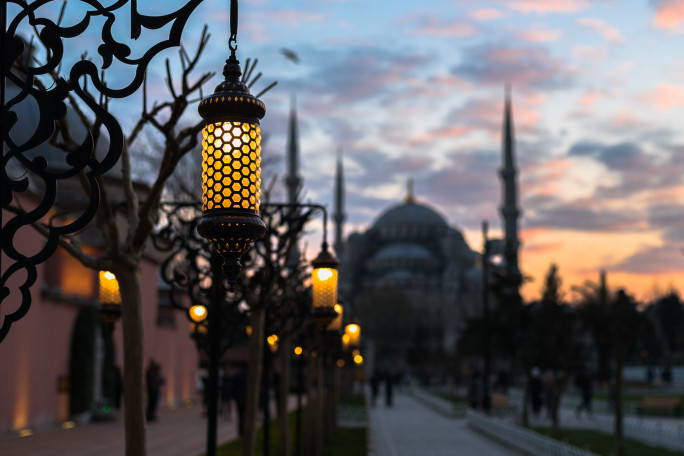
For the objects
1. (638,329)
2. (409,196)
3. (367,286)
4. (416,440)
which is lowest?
(416,440)

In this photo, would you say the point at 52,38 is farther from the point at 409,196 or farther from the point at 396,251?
the point at 409,196

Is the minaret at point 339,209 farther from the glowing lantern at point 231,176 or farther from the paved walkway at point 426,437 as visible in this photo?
the glowing lantern at point 231,176

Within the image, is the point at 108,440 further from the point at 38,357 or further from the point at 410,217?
the point at 410,217

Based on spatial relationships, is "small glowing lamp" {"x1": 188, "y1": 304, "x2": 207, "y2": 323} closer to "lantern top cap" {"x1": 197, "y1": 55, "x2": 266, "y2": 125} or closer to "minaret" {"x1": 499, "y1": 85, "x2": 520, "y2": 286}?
"lantern top cap" {"x1": 197, "y1": 55, "x2": 266, "y2": 125}

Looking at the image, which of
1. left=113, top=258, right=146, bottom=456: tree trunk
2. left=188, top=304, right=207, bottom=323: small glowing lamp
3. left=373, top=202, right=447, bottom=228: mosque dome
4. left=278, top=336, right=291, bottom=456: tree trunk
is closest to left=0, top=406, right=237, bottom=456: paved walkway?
left=278, top=336, right=291, bottom=456: tree trunk

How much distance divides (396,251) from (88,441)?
14104 cm

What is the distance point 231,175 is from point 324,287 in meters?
6.61

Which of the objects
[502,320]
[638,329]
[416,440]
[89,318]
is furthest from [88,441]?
[502,320]

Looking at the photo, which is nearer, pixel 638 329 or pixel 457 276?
pixel 638 329

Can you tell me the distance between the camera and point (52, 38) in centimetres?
358

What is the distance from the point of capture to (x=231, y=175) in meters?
3.89

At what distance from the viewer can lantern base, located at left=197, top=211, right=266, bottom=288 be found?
12.7ft

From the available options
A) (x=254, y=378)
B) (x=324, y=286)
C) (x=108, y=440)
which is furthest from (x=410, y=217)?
(x=324, y=286)

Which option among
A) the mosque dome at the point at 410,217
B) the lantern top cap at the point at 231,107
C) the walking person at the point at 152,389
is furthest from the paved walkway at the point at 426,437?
the mosque dome at the point at 410,217
